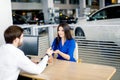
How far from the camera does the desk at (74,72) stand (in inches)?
89.7

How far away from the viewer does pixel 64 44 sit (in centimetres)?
326

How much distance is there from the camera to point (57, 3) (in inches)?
746

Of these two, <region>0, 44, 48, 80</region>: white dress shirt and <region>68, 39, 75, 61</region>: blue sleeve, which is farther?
<region>68, 39, 75, 61</region>: blue sleeve

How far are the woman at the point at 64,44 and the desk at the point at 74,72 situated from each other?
0.35m

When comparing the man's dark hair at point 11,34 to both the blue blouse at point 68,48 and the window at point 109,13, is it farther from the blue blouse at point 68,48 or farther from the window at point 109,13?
the window at point 109,13

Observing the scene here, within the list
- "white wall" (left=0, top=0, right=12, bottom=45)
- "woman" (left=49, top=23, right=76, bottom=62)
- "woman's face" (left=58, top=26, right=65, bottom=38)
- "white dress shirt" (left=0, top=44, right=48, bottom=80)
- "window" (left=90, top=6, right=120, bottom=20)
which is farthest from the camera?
"window" (left=90, top=6, right=120, bottom=20)

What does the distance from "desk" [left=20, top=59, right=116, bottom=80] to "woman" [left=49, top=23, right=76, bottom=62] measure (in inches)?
13.8

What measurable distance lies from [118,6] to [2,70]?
18.6ft

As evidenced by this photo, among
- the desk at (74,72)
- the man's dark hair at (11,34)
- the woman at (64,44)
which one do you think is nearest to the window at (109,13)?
the woman at (64,44)

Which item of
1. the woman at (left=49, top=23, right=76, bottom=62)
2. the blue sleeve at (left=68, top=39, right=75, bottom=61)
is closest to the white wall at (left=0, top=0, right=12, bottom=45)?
the woman at (left=49, top=23, right=76, bottom=62)

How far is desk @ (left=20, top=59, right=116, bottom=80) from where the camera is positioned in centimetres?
228

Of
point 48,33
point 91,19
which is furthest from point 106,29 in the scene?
point 91,19

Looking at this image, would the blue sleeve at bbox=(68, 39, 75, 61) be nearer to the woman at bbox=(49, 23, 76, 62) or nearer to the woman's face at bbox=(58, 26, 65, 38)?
the woman at bbox=(49, 23, 76, 62)

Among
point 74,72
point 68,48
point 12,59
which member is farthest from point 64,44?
point 12,59
